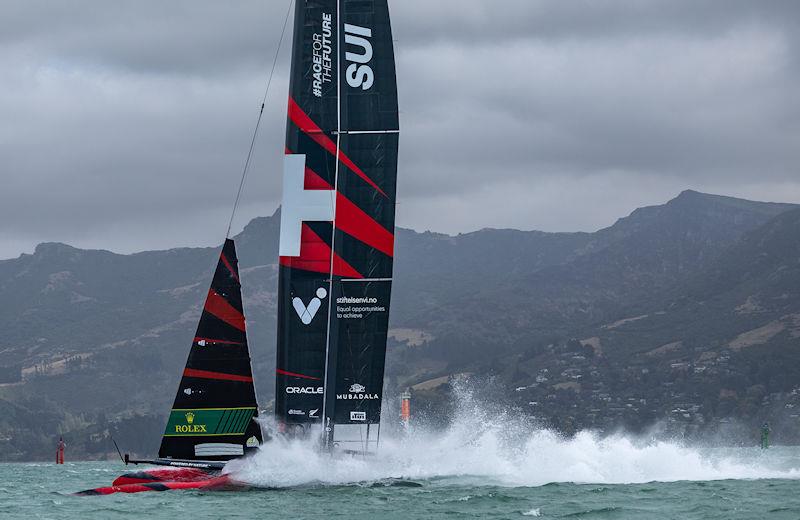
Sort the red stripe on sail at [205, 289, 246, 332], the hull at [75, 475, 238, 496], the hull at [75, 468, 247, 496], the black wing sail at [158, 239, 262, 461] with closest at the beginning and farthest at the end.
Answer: the hull at [75, 475, 238, 496], the hull at [75, 468, 247, 496], the black wing sail at [158, 239, 262, 461], the red stripe on sail at [205, 289, 246, 332]

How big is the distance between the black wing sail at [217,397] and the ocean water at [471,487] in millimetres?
949

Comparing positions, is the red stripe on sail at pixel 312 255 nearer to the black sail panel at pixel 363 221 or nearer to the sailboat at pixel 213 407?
the black sail panel at pixel 363 221

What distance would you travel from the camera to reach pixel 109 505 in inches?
1671

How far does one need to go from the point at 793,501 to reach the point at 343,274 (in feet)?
52.1

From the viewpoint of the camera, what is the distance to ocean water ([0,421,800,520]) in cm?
3884

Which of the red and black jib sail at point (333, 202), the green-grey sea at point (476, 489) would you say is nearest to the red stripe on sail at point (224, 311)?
the red and black jib sail at point (333, 202)

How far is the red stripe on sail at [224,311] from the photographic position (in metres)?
45.9

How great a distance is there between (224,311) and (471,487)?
1024cm

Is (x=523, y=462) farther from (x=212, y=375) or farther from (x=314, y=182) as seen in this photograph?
(x=314, y=182)

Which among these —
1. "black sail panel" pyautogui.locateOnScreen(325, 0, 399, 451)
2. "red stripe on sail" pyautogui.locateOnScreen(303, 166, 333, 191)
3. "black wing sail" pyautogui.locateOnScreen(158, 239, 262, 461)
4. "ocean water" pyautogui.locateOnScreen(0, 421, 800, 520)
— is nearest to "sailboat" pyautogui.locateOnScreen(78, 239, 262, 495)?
"black wing sail" pyautogui.locateOnScreen(158, 239, 262, 461)

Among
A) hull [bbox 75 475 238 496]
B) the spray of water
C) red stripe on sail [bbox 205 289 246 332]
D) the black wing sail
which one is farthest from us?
the spray of water

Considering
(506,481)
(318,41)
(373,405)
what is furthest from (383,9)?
(506,481)

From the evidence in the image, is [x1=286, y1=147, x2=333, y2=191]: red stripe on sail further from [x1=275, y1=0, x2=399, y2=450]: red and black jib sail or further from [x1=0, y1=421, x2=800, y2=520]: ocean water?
[x1=0, y1=421, x2=800, y2=520]: ocean water

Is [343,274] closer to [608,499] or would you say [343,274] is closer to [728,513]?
[608,499]
